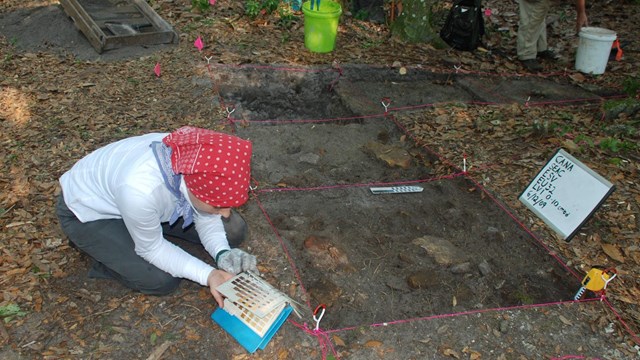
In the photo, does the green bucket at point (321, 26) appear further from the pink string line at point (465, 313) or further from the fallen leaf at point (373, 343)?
the fallen leaf at point (373, 343)

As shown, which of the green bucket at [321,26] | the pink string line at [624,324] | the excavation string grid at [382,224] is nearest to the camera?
the pink string line at [624,324]

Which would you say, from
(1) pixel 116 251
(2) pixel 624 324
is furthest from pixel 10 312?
(2) pixel 624 324

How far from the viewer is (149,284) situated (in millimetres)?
2430

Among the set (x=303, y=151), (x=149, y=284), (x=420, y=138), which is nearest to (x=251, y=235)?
(x=149, y=284)

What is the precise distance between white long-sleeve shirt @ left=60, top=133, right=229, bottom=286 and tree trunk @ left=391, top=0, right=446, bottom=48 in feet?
13.3

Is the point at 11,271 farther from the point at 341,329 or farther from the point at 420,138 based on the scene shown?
the point at 420,138

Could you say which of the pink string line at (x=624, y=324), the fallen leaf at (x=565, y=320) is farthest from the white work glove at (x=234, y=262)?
the pink string line at (x=624, y=324)

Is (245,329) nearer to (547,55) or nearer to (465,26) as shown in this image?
(465,26)

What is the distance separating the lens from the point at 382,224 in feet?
10.6

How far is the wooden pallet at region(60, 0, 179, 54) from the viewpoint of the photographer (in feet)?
16.0

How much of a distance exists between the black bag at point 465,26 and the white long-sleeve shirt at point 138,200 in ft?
14.2

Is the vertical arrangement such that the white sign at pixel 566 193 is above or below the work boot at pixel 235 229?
above

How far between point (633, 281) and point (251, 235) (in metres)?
2.20

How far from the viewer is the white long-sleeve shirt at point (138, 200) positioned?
2074 mm
